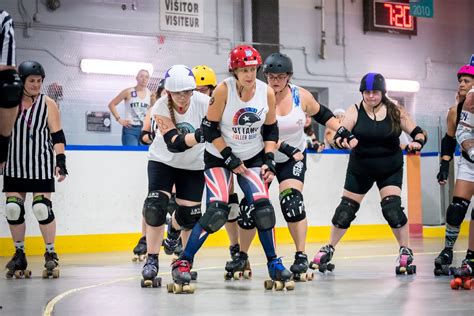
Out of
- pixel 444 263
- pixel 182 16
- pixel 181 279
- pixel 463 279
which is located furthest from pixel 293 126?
pixel 182 16

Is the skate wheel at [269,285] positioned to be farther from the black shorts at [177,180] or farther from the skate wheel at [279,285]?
the black shorts at [177,180]

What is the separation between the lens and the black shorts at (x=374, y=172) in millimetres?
6367

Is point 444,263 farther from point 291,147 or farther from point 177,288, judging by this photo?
point 177,288

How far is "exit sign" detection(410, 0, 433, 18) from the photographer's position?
15.6 m

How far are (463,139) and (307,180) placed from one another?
16.0 ft

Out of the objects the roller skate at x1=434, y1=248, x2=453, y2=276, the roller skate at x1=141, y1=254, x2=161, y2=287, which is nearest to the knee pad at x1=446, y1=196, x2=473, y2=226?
the roller skate at x1=434, y1=248, x2=453, y2=276

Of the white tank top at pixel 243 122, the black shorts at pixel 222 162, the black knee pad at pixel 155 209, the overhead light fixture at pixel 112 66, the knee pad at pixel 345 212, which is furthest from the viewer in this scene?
the overhead light fixture at pixel 112 66

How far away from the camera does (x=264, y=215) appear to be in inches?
204

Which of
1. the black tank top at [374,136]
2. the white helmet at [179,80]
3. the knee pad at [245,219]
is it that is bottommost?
the knee pad at [245,219]

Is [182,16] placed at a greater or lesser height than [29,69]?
greater

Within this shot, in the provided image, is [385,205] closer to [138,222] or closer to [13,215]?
[13,215]

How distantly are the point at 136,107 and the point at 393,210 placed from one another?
18.7ft

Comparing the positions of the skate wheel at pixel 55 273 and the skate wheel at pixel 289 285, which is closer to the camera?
the skate wheel at pixel 289 285

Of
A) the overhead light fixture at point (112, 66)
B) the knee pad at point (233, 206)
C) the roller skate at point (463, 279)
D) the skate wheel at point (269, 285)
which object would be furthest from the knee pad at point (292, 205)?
the overhead light fixture at point (112, 66)
